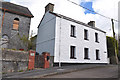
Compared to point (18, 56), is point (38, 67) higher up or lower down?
lower down

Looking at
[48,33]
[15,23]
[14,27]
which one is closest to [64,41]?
[48,33]

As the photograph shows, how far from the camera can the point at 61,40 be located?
533 inches

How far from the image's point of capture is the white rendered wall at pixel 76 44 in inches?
523

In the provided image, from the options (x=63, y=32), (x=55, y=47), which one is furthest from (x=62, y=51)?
(x=63, y=32)

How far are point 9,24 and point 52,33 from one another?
244 inches

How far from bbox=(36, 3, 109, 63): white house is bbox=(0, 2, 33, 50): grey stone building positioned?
10.3 ft

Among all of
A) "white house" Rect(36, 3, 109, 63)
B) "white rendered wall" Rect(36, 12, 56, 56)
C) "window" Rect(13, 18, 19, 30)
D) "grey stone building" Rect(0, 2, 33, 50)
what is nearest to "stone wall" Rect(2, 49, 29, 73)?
"white house" Rect(36, 3, 109, 63)

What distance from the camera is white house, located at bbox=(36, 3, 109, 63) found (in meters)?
13.4

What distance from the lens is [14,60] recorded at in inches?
381

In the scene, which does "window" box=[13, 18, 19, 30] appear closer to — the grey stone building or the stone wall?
the grey stone building

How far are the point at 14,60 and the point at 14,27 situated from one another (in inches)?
255

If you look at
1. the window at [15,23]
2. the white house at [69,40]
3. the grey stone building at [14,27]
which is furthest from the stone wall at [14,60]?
the window at [15,23]

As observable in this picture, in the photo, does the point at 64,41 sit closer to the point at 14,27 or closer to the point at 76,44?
the point at 76,44

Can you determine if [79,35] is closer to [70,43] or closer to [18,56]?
[70,43]
